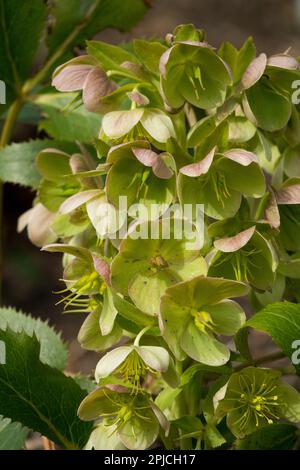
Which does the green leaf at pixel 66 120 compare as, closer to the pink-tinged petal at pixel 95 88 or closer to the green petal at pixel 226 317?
the pink-tinged petal at pixel 95 88

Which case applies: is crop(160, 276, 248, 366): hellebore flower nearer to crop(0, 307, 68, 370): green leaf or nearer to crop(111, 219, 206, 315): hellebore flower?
crop(111, 219, 206, 315): hellebore flower

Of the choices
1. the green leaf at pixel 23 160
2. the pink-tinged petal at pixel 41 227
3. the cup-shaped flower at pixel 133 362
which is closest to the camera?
the cup-shaped flower at pixel 133 362

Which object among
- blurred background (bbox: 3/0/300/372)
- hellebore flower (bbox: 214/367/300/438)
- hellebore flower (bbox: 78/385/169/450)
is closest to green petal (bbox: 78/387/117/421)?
hellebore flower (bbox: 78/385/169/450)

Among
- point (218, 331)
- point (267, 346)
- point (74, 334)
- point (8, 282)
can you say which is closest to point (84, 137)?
point (218, 331)

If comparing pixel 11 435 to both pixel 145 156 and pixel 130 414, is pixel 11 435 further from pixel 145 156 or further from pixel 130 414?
pixel 145 156

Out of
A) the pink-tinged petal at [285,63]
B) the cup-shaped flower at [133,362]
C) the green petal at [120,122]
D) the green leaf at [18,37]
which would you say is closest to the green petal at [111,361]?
the cup-shaped flower at [133,362]

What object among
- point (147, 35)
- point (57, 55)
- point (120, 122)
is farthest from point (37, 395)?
point (147, 35)

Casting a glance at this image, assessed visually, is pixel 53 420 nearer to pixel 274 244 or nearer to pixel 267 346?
pixel 274 244
